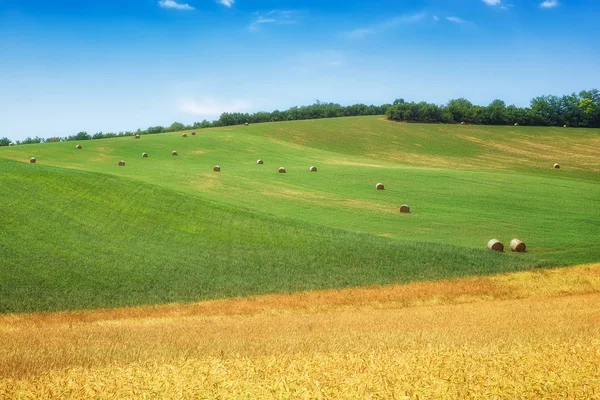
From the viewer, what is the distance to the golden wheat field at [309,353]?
19.8 feet

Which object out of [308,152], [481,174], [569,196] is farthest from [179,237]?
[308,152]

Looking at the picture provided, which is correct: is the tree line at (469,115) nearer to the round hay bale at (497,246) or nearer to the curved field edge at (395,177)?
the curved field edge at (395,177)

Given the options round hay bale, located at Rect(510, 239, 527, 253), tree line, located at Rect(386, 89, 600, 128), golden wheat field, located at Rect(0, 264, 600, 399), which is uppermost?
tree line, located at Rect(386, 89, 600, 128)

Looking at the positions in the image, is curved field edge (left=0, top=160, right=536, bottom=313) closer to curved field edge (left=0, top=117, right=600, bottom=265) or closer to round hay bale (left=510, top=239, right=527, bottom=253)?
round hay bale (left=510, top=239, right=527, bottom=253)

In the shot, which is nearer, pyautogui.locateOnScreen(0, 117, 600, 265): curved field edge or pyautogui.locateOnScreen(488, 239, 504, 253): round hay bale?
pyautogui.locateOnScreen(488, 239, 504, 253): round hay bale

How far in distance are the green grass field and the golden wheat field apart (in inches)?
126

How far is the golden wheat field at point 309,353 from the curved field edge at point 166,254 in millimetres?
2272

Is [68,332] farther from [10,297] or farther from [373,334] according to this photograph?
[373,334]

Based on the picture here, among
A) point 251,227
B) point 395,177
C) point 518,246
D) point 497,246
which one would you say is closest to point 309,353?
point 497,246

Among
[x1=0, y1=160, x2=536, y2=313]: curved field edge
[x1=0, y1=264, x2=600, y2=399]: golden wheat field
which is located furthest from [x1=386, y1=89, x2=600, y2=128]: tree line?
[x1=0, y1=264, x2=600, y2=399]: golden wheat field

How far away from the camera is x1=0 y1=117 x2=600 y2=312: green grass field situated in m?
19.2

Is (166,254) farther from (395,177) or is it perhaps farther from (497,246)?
(395,177)

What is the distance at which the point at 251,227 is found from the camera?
26.8 m

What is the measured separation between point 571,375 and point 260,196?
30.1 metres
